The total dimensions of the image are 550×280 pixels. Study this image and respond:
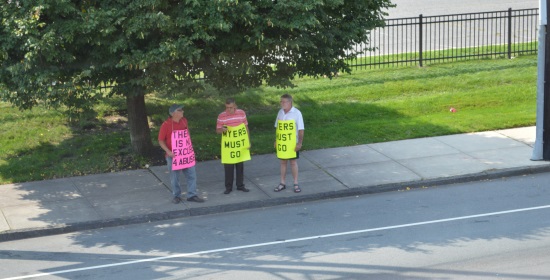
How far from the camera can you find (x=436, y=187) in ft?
42.5

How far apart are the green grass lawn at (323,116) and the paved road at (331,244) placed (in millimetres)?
3147

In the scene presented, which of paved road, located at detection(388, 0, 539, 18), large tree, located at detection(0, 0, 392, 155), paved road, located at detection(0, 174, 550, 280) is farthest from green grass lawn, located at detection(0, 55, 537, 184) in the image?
paved road, located at detection(388, 0, 539, 18)

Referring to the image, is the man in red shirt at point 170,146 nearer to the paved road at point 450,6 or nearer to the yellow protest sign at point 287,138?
the yellow protest sign at point 287,138

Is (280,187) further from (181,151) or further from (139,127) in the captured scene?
(139,127)

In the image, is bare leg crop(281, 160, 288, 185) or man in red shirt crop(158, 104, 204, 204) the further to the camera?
bare leg crop(281, 160, 288, 185)

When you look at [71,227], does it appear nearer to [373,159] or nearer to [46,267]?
[46,267]

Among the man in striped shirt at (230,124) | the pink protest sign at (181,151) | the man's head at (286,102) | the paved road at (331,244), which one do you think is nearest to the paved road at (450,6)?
the man's head at (286,102)

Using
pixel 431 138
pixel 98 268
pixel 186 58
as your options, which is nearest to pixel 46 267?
pixel 98 268

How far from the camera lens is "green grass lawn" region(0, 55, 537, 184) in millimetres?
14445

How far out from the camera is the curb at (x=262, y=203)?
11.2 m

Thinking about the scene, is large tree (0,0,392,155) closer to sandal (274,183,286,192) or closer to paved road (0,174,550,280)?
sandal (274,183,286,192)

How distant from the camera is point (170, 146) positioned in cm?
1206

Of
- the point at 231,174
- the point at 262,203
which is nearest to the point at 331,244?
the point at 262,203

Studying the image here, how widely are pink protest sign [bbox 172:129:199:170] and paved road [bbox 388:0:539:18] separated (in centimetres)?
1751
